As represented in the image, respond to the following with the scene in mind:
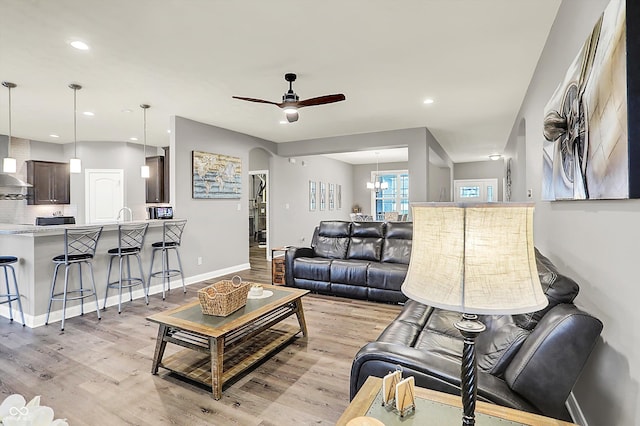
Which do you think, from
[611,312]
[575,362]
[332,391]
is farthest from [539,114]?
[332,391]

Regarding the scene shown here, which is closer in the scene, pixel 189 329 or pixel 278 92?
pixel 189 329

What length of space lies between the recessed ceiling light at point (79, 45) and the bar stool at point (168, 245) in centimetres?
247

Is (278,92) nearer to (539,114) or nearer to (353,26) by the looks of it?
(353,26)

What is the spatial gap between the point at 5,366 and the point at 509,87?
572cm

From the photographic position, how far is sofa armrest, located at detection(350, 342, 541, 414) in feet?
4.42

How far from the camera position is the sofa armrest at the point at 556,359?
1.27 m

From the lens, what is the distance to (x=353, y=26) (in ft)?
8.80

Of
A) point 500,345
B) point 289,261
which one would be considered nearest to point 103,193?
point 289,261

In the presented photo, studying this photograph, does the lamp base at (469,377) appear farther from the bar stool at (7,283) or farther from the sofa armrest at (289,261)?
the bar stool at (7,283)

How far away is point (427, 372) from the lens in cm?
149

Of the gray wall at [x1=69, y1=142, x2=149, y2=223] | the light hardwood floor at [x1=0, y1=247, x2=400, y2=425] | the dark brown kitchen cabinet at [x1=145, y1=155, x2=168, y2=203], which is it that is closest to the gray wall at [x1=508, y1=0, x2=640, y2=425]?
the light hardwood floor at [x1=0, y1=247, x2=400, y2=425]

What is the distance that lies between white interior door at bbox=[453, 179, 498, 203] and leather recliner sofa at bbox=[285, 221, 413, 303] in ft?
25.0

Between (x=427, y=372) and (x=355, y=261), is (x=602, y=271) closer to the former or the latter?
(x=427, y=372)

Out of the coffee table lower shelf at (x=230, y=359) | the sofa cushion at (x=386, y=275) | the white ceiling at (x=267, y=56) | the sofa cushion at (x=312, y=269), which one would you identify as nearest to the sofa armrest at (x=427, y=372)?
the coffee table lower shelf at (x=230, y=359)
